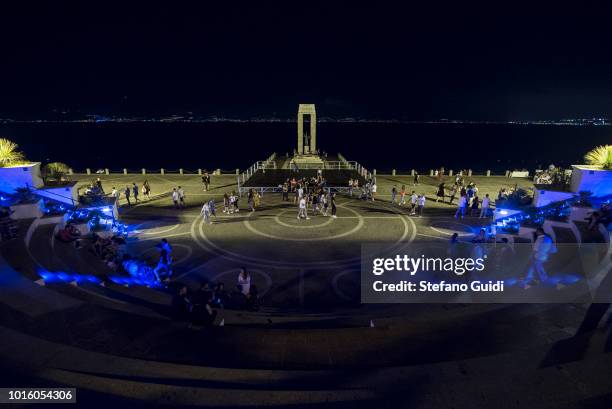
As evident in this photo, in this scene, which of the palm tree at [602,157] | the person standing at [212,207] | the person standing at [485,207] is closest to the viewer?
the palm tree at [602,157]

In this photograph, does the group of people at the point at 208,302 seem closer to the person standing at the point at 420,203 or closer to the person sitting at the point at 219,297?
the person sitting at the point at 219,297

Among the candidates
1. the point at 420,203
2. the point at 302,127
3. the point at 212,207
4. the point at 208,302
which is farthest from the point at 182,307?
the point at 302,127

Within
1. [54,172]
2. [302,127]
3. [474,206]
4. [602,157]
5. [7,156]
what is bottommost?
[474,206]

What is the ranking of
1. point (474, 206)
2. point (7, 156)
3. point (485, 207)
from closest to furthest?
point (7, 156)
point (485, 207)
point (474, 206)

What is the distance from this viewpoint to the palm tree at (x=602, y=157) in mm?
16688

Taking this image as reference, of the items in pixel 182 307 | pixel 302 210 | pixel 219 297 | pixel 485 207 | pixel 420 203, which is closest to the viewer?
pixel 182 307

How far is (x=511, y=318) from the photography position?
8586 millimetres

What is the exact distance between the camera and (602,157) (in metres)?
17.0

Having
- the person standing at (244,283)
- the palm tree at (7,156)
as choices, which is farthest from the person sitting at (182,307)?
the palm tree at (7,156)

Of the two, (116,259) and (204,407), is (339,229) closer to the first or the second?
(116,259)

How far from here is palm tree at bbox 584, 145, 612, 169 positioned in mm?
16688

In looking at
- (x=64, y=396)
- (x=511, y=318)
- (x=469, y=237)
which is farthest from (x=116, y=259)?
(x=469, y=237)

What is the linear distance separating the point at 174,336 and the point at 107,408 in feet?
9.92

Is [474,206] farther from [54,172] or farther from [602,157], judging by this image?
[54,172]
